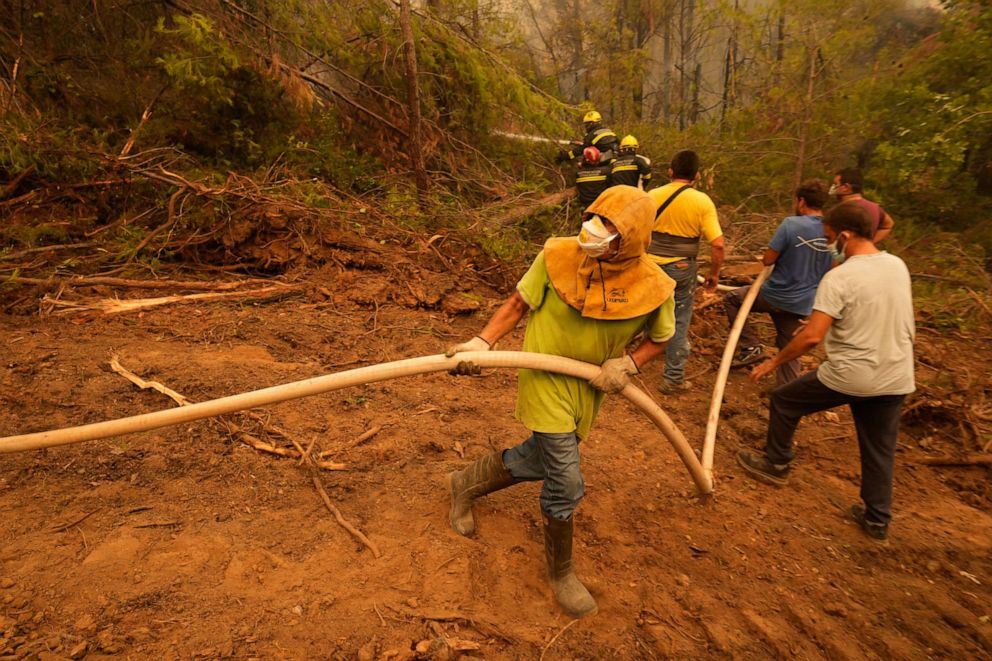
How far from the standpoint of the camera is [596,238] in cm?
203

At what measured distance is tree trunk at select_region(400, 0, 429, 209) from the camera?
6785 millimetres

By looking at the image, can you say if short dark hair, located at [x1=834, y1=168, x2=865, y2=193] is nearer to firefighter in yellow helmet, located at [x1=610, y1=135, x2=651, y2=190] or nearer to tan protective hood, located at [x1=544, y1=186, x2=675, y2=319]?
firefighter in yellow helmet, located at [x1=610, y1=135, x2=651, y2=190]

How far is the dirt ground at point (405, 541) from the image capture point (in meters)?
2.14

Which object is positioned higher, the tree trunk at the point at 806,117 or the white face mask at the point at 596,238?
the tree trunk at the point at 806,117

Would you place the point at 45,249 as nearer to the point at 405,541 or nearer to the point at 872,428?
the point at 405,541

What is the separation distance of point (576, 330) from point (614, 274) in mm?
309

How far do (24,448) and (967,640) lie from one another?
4346mm

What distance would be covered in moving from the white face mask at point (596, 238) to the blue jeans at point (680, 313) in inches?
84.4

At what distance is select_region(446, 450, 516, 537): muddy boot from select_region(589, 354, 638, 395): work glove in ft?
2.36

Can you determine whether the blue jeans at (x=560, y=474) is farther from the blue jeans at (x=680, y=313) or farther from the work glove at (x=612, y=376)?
the blue jeans at (x=680, y=313)

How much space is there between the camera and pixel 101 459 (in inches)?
113

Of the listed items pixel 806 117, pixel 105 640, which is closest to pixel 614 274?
pixel 105 640

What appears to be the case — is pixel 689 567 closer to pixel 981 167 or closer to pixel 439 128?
pixel 439 128

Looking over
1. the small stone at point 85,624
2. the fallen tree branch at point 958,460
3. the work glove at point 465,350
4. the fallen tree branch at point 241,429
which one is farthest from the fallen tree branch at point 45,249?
the fallen tree branch at point 958,460
